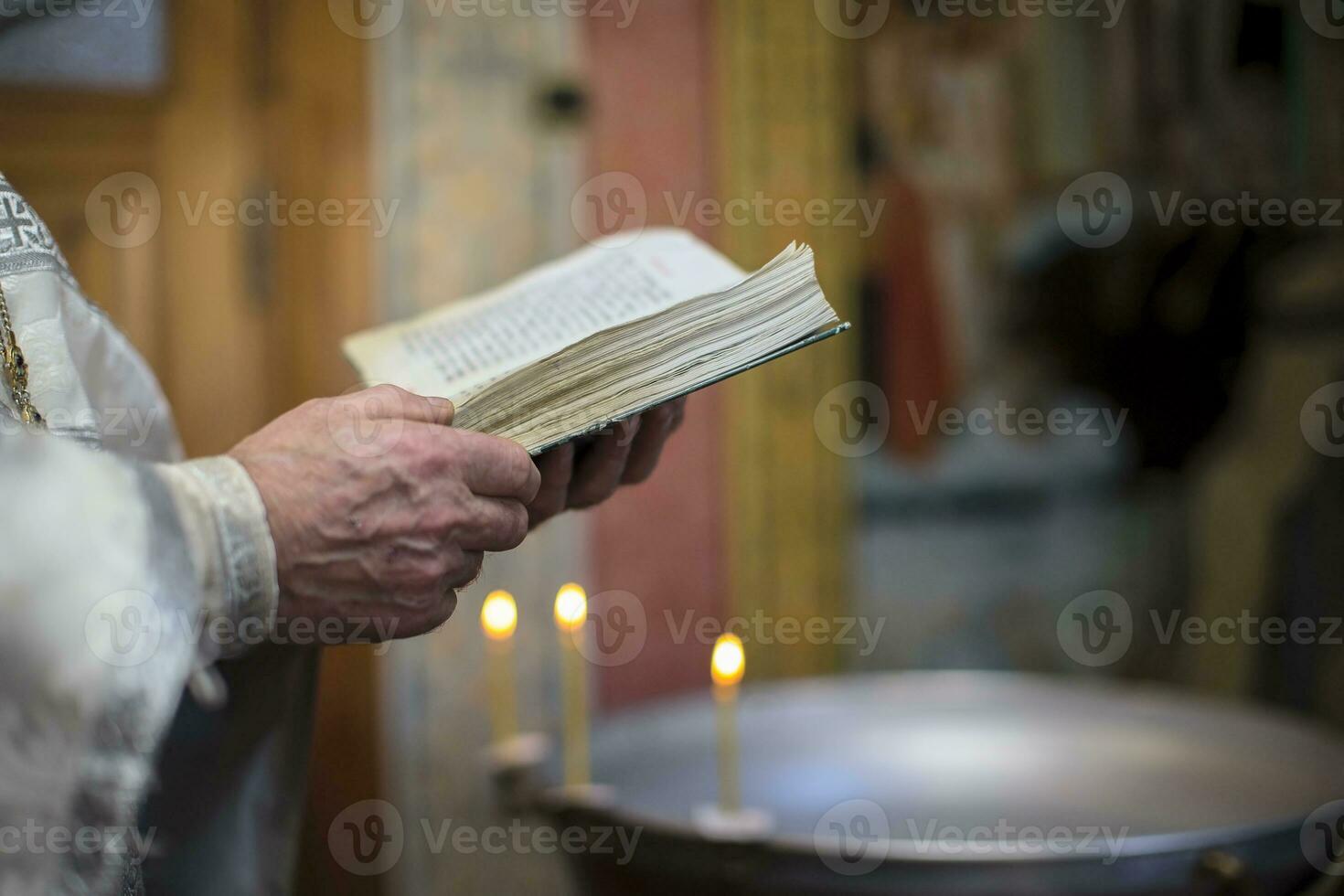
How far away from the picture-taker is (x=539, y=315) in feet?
3.45

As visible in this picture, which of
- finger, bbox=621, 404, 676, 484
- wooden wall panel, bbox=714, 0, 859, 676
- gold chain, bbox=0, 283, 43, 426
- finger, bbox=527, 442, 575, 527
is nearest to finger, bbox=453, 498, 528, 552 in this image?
finger, bbox=527, 442, 575, 527

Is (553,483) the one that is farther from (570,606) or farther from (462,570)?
(570,606)

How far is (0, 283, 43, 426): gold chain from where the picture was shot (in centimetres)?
89

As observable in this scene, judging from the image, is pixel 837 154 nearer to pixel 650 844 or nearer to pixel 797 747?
pixel 797 747

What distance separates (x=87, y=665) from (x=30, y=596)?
46mm

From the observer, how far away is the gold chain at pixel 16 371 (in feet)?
2.92

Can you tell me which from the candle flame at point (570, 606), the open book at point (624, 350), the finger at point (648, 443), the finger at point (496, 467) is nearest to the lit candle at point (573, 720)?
the candle flame at point (570, 606)

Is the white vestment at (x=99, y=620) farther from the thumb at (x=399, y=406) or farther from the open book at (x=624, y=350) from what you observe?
the open book at (x=624, y=350)

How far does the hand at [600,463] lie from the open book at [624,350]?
0.10 m

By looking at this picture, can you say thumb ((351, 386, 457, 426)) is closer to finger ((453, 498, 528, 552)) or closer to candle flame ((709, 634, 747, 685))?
finger ((453, 498, 528, 552))

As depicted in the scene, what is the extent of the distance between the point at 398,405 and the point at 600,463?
0.87 feet

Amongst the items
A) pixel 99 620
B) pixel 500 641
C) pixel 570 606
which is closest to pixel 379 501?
pixel 99 620

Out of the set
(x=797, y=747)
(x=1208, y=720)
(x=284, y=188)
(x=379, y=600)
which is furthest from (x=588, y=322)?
(x=284, y=188)

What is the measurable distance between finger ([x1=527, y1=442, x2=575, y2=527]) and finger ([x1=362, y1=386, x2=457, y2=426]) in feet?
0.50
